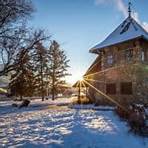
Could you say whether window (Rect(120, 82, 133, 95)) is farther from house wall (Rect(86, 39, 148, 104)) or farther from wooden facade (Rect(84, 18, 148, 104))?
house wall (Rect(86, 39, 148, 104))

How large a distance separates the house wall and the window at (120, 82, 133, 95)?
22 centimetres

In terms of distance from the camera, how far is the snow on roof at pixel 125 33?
2285 centimetres

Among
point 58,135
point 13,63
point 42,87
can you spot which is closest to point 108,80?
point 13,63

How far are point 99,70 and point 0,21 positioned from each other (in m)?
18.3

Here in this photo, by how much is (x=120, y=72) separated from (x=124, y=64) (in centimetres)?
87

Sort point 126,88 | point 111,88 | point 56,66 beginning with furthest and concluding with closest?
point 56,66 → point 111,88 → point 126,88

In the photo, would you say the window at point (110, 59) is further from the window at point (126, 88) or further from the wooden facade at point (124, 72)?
the window at point (126, 88)

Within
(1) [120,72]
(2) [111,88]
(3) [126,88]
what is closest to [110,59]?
(1) [120,72]

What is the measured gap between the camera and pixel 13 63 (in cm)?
1335

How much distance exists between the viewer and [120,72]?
23953 millimetres

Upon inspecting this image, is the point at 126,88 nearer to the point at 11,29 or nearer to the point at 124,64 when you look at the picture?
the point at 124,64

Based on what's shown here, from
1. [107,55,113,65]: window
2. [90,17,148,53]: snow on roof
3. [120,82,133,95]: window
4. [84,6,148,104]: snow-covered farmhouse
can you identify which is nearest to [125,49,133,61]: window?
[84,6,148,104]: snow-covered farmhouse

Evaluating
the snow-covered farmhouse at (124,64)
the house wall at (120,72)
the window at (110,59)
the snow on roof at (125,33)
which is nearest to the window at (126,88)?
the snow-covered farmhouse at (124,64)

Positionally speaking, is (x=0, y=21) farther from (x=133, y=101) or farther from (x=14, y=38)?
(x=133, y=101)
